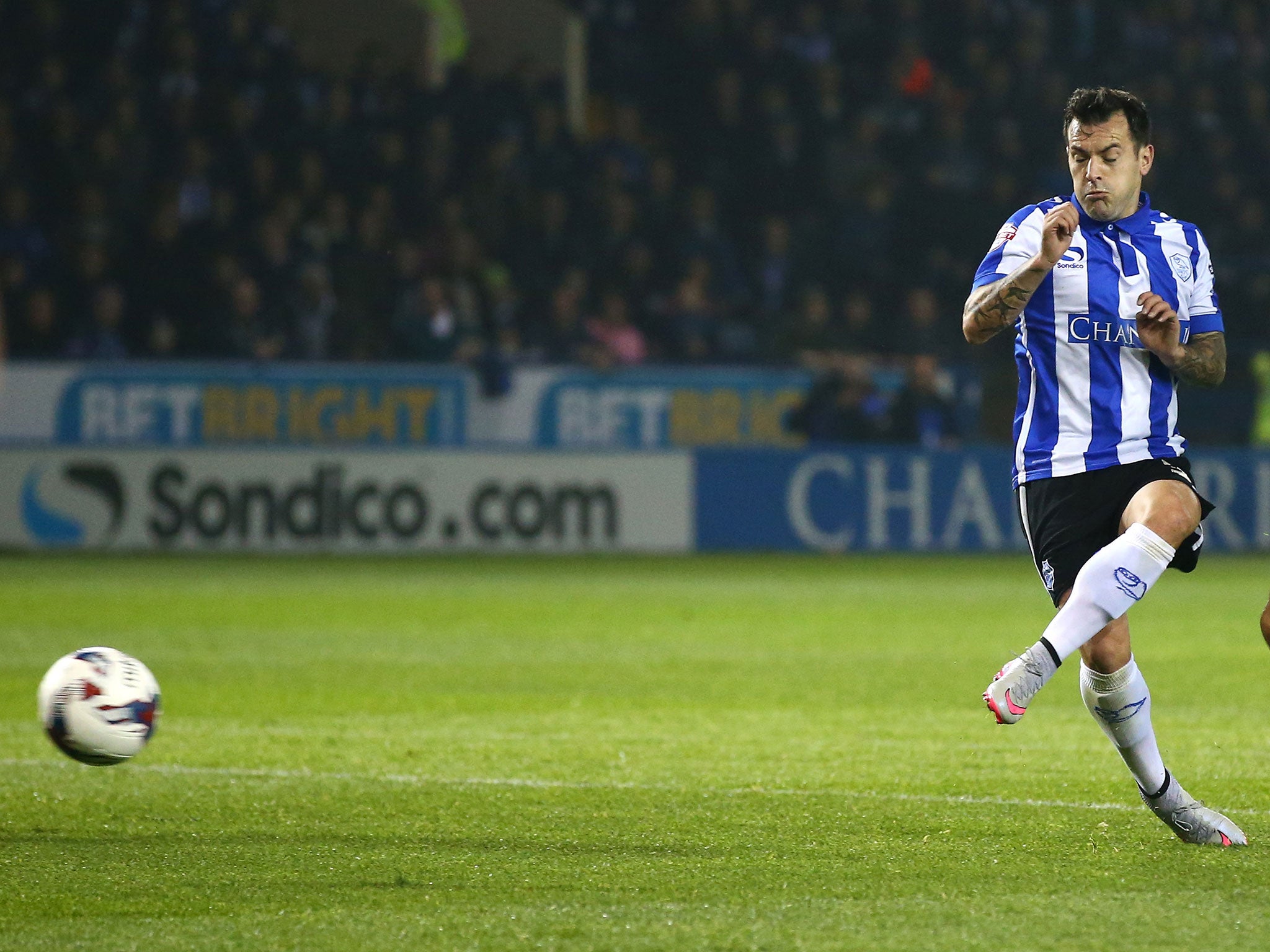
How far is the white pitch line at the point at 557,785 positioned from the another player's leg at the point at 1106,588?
3.60ft

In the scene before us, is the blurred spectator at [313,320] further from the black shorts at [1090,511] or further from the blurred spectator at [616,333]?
the black shorts at [1090,511]

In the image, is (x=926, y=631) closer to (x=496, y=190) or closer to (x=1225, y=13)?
(x=496, y=190)

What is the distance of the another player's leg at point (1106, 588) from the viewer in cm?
436

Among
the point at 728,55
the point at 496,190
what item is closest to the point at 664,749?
the point at 496,190

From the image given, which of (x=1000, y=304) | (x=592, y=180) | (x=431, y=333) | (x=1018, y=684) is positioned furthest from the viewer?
(x=592, y=180)

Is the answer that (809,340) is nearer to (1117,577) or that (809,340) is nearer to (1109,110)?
(1109,110)

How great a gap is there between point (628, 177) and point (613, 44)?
7.52ft

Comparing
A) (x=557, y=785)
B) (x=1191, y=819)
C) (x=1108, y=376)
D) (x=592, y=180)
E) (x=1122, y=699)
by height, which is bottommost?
(x=557, y=785)

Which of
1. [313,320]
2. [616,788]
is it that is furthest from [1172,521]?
[313,320]

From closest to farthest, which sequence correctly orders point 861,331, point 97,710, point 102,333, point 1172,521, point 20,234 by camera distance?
point 1172,521 → point 97,710 → point 102,333 → point 20,234 → point 861,331

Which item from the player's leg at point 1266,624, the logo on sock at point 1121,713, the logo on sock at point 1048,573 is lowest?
the logo on sock at point 1121,713

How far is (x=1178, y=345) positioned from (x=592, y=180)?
1509 cm

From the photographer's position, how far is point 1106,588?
4.52 meters

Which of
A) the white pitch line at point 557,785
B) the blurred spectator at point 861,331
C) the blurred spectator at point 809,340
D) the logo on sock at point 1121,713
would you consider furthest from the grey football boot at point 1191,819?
the blurred spectator at point 861,331
